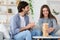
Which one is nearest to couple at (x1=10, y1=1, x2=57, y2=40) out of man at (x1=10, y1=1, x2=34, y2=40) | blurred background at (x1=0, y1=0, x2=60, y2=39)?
man at (x1=10, y1=1, x2=34, y2=40)

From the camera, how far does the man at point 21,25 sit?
3.23m

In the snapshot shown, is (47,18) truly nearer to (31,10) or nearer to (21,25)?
(31,10)

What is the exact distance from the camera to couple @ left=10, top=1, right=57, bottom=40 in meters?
3.25

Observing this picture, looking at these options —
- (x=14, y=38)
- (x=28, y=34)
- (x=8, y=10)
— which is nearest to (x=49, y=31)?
(x=28, y=34)

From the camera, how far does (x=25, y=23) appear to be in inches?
145

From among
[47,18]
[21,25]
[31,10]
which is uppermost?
[31,10]

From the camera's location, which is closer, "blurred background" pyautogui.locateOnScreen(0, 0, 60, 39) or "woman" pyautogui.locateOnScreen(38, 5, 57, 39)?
"woman" pyautogui.locateOnScreen(38, 5, 57, 39)

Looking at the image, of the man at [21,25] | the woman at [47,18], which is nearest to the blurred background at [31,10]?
the woman at [47,18]

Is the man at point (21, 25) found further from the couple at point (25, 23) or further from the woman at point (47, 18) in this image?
the woman at point (47, 18)

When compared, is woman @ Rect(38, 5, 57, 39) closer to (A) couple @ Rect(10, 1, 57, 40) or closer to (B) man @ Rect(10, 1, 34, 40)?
(A) couple @ Rect(10, 1, 57, 40)

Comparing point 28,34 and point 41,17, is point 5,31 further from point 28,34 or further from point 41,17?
point 41,17

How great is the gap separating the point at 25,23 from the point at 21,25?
115 millimetres

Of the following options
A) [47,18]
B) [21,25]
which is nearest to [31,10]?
[47,18]

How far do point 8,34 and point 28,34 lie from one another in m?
0.50
